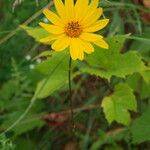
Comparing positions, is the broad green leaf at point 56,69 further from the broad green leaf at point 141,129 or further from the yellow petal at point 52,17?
the broad green leaf at point 141,129

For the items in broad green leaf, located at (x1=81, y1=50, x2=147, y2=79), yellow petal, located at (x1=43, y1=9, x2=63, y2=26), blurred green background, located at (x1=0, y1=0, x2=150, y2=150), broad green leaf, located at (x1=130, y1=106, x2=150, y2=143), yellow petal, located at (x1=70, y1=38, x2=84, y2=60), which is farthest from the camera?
blurred green background, located at (x1=0, y1=0, x2=150, y2=150)

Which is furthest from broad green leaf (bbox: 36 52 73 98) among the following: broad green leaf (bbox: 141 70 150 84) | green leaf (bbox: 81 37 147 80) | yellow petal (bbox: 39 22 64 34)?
broad green leaf (bbox: 141 70 150 84)

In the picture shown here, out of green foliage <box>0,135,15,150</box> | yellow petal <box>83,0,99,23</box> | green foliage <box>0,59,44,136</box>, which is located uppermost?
yellow petal <box>83,0,99,23</box>

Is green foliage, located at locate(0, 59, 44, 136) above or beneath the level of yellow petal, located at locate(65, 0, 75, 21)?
beneath

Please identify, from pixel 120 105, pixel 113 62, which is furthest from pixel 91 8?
pixel 120 105

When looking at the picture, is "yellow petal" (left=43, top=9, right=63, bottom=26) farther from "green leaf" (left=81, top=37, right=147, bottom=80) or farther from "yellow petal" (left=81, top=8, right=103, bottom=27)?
"green leaf" (left=81, top=37, right=147, bottom=80)

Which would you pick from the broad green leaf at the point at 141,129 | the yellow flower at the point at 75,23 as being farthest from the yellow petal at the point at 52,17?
the broad green leaf at the point at 141,129

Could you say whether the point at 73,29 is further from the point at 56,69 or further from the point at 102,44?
the point at 56,69

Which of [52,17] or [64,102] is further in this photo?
[64,102]
